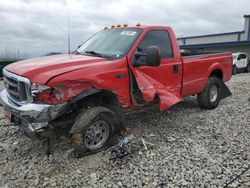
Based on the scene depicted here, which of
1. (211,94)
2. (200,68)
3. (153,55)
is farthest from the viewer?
(211,94)

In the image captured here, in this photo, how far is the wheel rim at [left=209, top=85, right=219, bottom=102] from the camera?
279 inches

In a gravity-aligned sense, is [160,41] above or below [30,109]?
above

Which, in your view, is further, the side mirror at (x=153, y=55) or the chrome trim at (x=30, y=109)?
the side mirror at (x=153, y=55)

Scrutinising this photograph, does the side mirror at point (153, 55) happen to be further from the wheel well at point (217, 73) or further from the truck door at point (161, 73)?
the wheel well at point (217, 73)

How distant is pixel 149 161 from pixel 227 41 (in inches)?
1034

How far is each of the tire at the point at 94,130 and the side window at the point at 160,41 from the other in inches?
61.2

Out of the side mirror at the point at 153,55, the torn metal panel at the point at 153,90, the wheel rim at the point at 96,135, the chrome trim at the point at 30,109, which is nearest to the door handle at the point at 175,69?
the torn metal panel at the point at 153,90

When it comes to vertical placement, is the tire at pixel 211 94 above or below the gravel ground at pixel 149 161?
above

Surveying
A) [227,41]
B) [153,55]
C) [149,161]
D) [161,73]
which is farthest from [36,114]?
[227,41]

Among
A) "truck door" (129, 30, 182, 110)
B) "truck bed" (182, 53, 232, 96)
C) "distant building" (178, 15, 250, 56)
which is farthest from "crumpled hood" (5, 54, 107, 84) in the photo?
"distant building" (178, 15, 250, 56)

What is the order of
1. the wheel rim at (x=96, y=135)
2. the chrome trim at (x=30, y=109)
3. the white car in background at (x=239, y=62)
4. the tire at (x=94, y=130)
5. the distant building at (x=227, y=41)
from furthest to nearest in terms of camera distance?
the distant building at (x=227, y=41) → the white car in background at (x=239, y=62) → the wheel rim at (x=96, y=135) → the tire at (x=94, y=130) → the chrome trim at (x=30, y=109)

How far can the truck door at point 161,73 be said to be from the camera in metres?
4.74

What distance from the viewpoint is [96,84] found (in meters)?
4.11

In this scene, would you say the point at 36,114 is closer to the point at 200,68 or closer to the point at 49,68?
the point at 49,68
